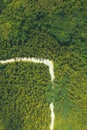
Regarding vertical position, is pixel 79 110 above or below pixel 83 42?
below

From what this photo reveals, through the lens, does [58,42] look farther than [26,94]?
No

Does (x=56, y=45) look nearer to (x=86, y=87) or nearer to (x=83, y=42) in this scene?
(x=83, y=42)

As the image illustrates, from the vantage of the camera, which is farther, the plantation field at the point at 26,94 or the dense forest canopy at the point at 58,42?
the plantation field at the point at 26,94

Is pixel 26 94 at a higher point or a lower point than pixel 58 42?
lower

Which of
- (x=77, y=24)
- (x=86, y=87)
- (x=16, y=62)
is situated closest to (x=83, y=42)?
(x=77, y=24)
